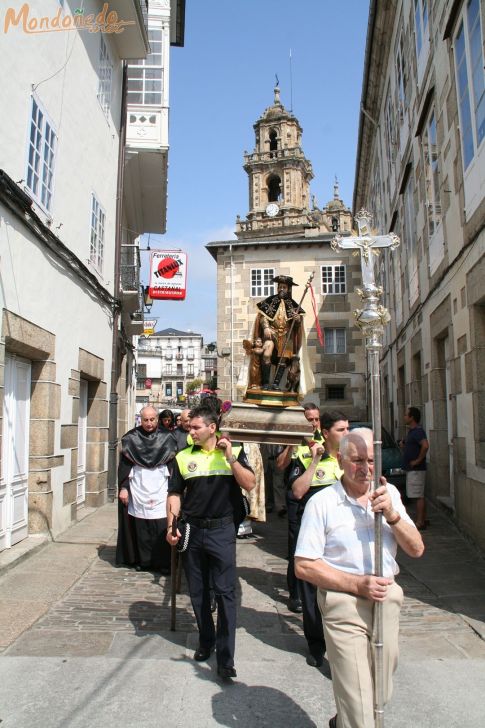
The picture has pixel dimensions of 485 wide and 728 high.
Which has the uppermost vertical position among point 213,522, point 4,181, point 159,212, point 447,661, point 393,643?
point 159,212

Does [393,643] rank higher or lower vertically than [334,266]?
lower

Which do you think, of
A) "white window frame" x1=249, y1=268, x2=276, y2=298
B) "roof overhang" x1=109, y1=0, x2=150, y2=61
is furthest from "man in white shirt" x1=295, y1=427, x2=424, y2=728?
"white window frame" x1=249, y1=268, x2=276, y2=298

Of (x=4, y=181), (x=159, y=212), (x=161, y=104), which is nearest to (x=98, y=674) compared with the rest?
(x=4, y=181)

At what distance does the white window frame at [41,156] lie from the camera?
794 centimetres

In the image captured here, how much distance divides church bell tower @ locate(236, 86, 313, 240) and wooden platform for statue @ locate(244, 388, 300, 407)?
47.1 metres

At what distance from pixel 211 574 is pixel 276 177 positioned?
56256 millimetres

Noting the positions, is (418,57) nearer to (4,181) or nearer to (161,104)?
(161,104)

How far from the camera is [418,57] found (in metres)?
12.4

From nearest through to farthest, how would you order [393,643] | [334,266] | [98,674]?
1. [393,643]
2. [98,674]
3. [334,266]

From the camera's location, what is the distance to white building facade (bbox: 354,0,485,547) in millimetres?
8070

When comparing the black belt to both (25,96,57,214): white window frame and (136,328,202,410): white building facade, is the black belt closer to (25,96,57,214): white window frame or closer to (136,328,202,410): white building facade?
(25,96,57,214): white window frame

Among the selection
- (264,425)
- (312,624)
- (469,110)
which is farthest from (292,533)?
(469,110)

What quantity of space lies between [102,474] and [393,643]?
993 cm

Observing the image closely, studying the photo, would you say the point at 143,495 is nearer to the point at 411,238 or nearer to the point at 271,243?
the point at 411,238
